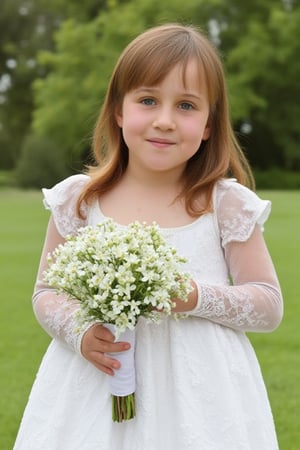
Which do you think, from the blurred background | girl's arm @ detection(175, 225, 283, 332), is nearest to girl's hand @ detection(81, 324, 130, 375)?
girl's arm @ detection(175, 225, 283, 332)

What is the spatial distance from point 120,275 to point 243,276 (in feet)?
1.93

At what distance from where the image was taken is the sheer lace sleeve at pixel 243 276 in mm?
2809

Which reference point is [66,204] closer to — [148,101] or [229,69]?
[148,101]

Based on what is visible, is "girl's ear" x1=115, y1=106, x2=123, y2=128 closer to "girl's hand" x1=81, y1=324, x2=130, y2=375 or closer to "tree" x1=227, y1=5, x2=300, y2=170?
"girl's hand" x1=81, y1=324, x2=130, y2=375

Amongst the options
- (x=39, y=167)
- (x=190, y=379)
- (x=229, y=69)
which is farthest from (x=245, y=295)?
(x=229, y=69)

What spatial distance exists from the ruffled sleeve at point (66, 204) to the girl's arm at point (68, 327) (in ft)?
0.11

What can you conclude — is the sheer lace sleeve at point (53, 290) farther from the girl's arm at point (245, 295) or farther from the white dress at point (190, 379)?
the girl's arm at point (245, 295)

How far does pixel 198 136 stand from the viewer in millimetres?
2924

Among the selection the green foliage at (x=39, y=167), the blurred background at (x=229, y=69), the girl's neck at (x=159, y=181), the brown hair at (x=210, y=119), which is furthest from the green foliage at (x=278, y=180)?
the girl's neck at (x=159, y=181)

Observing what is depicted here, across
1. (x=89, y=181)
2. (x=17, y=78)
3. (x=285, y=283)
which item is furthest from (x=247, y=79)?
(x=89, y=181)

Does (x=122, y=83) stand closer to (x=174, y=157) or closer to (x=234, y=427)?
(x=174, y=157)

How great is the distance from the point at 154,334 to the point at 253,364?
37 centimetres

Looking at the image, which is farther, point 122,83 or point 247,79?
point 247,79

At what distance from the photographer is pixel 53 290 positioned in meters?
3.01
